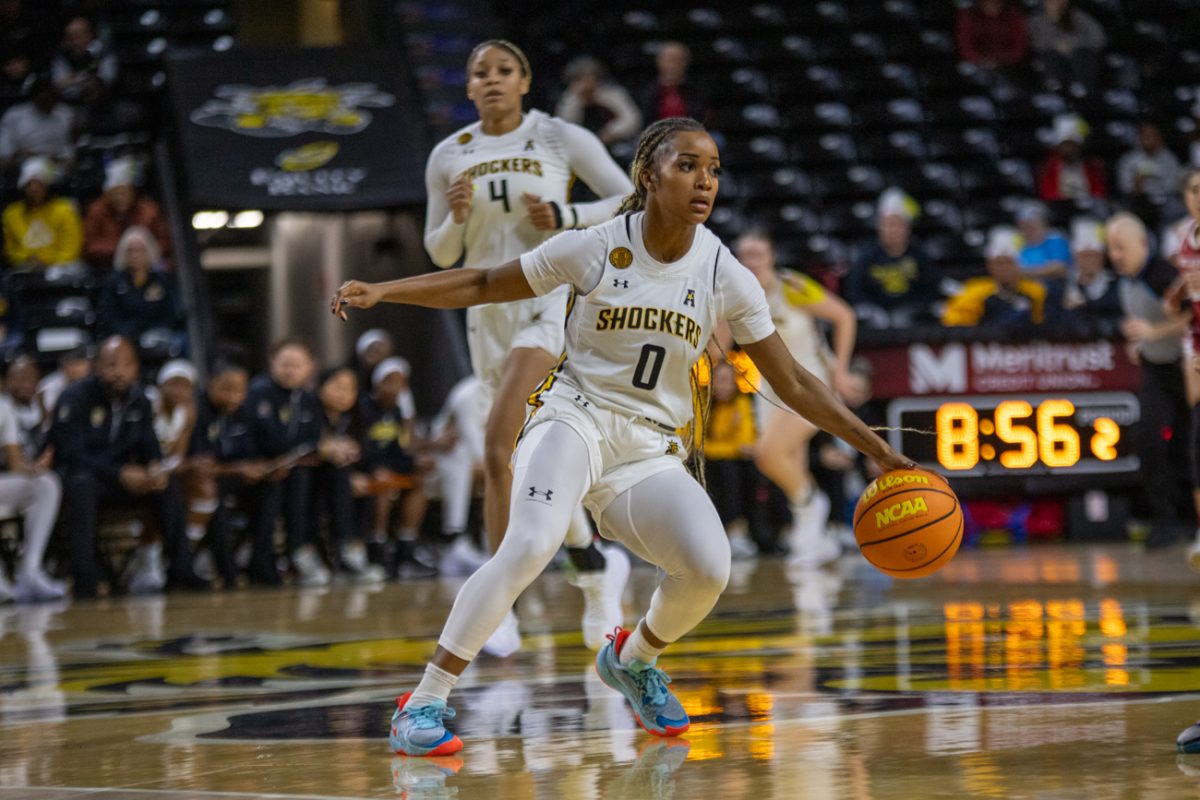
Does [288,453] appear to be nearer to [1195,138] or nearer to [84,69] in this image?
[84,69]

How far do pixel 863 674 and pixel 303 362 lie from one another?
7328mm

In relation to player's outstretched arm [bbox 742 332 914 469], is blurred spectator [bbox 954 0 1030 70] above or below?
above

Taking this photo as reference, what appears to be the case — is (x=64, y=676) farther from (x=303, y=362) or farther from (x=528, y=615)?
(x=303, y=362)

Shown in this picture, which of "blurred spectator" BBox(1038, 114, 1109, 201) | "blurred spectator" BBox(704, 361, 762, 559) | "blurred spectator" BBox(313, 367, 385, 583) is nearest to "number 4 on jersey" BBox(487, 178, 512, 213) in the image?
"blurred spectator" BBox(313, 367, 385, 583)

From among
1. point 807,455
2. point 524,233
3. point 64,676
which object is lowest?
point 807,455

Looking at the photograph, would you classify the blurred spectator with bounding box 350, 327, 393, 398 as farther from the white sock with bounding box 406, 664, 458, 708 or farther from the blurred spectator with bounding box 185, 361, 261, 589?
the white sock with bounding box 406, 664, 458, 708

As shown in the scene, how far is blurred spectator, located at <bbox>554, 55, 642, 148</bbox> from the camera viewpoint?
620 inches

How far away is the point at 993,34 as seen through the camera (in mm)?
17906

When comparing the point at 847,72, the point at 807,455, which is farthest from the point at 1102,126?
the point at 807,455

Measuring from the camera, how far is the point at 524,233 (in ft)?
21.9

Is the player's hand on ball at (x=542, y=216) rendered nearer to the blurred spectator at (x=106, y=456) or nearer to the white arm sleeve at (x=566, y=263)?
the white arm sleeve at (x=566, y=263)

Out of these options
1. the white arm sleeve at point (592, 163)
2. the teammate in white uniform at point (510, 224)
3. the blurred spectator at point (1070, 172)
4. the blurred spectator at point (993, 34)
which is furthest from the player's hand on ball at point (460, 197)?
the blurred spectator at point (993, 34)

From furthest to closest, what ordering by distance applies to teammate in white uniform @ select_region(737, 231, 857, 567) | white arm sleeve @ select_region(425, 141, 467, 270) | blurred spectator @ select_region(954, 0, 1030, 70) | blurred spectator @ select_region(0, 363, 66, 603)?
blurred spectator @ select_region(954, 0, 1030, 70) < blurred spectator @ select_region(0, 363, 66, 603) < teammate in white uniform @ select_region(737, 231, 857, 567) < white arm sleeve @ select_region(425, 141, 467, 270)

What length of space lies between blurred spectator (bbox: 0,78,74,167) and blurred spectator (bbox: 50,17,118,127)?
278 mm
